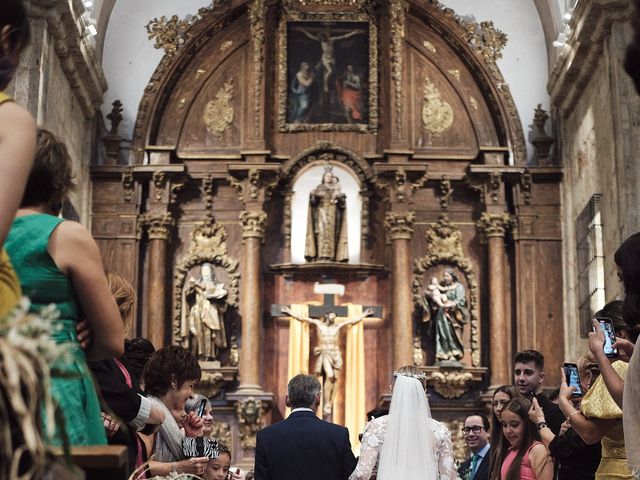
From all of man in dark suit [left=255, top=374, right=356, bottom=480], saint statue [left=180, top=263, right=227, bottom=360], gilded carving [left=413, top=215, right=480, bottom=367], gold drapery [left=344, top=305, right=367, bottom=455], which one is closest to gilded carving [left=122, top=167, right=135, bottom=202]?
saint statue [left=180, top=263, right=227, bottom=360]

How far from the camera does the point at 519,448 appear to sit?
23.0 ft

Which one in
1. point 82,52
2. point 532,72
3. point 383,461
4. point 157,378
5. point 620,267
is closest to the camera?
Answer: point 620,267

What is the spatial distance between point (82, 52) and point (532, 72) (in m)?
6.87

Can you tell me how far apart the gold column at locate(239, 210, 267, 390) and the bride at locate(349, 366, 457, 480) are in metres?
8.20

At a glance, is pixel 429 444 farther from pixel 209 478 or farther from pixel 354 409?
pixel 354 409

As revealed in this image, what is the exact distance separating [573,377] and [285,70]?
12401 millimetres

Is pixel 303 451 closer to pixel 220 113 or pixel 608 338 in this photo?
pixel 608 338

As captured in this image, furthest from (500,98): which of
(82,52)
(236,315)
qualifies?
(82,52)

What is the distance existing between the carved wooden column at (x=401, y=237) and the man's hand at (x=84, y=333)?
13.3m

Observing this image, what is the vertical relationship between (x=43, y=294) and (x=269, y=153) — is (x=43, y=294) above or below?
below

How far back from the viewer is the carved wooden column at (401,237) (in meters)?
16.5

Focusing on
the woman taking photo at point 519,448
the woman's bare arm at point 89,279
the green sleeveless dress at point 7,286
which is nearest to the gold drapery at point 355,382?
the woman taking photo at point 519,448

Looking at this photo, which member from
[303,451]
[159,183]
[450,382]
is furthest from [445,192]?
[303,451]

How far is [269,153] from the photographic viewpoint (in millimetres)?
17047
